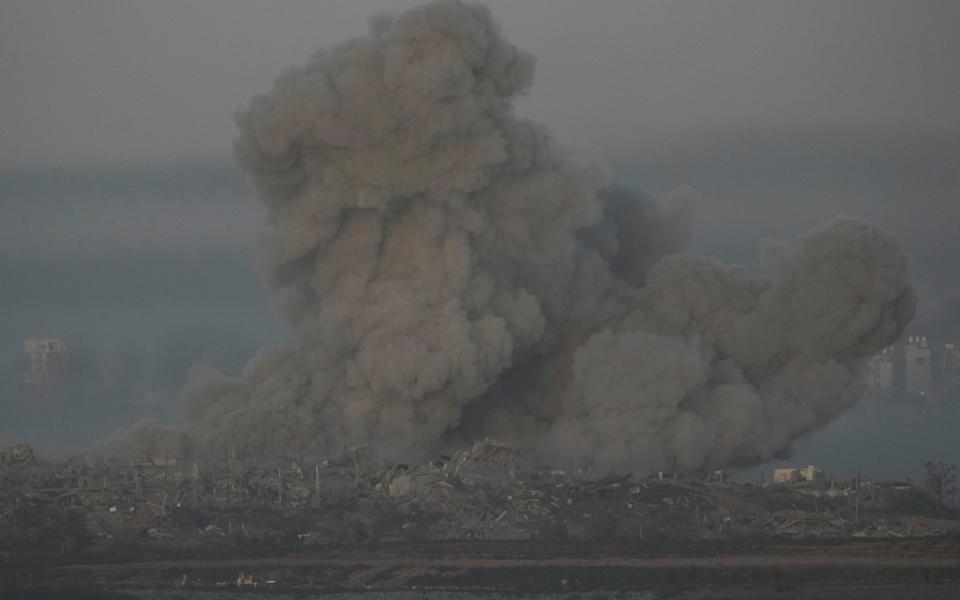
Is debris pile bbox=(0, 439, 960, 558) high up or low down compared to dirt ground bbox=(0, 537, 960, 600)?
up

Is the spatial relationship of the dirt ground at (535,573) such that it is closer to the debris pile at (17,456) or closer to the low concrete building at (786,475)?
the low concrete building at (786,475)

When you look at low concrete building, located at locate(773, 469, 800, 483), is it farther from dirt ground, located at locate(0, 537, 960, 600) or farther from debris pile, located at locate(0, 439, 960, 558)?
dirt ground, located at locate(0, 537, 960, 600)

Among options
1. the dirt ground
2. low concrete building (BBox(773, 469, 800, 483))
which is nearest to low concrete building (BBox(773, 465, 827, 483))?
low concrete building (BBox(773, 469, 800, 483))

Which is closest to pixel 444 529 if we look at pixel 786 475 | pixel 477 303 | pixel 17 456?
pixel 477 303

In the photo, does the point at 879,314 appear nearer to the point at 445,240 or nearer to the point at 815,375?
the point at 815,375

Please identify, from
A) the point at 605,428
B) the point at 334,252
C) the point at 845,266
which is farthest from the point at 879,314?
the point at 334,252

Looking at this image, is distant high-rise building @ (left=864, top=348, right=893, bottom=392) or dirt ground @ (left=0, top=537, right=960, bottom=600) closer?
dirt ground @ (left=0, top=537, right=960, bottom=600)

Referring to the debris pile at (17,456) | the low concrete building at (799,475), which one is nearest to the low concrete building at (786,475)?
the low concrete building at (799,475)
